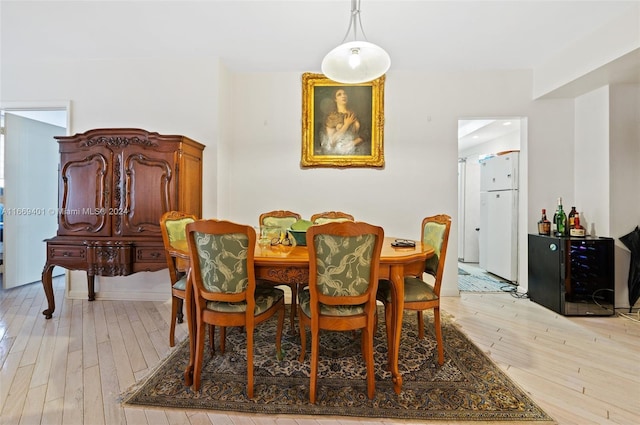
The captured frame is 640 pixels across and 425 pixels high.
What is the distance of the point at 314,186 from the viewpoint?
3467 mm

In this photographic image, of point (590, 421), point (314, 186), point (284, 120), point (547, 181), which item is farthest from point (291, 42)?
point (590, 421)

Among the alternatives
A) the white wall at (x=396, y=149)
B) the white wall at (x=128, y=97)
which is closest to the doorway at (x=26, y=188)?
the white wall at (x=128, y=97)

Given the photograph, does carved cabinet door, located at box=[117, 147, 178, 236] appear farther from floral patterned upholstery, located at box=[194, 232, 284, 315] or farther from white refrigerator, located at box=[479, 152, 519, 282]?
white refrigerator, located at box=[479, 152, 519, 282]

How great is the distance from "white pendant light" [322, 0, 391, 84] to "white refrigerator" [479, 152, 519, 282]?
283 centimetres

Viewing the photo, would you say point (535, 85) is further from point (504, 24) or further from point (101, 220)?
point (101, 220)

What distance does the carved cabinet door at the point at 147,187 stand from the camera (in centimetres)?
267

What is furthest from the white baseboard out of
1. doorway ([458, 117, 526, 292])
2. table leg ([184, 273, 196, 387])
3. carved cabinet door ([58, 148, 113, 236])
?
doorway ([458, 117, 526, 292])

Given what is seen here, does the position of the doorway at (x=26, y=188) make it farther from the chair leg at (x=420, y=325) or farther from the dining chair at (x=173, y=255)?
the chair leg at (x=420, y=325)

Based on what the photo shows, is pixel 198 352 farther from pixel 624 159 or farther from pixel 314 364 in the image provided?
pixel 624 159

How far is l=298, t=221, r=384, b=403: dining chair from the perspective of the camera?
1.43m

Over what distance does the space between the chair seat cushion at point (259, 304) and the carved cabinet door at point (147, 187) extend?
146 centimetres

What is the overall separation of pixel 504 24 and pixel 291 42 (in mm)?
2012

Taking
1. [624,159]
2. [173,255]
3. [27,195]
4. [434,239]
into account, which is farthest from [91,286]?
[624,159]

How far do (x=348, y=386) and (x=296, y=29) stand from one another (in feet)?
9.75
